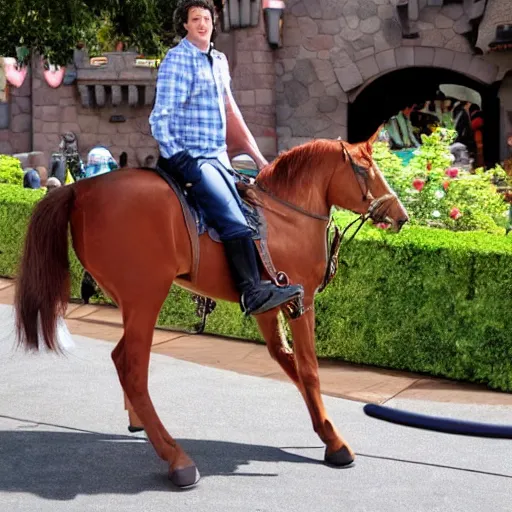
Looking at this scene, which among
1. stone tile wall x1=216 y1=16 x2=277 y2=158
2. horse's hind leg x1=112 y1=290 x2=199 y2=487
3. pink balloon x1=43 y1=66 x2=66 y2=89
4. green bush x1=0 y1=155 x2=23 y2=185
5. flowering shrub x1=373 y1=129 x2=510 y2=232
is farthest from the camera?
pink balloon x1=43 y1=66 x2=66 y2=89

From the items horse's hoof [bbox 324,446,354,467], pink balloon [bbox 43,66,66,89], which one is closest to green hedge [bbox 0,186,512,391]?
horse's hoof [bbox 324,446,354,467]

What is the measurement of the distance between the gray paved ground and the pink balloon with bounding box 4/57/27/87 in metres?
13.9

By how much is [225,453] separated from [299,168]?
162 centimetres

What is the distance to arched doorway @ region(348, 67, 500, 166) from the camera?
61.4 feet

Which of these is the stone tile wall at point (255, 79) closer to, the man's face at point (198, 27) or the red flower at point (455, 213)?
the red flower at point (455, 213)

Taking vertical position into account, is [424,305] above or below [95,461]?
above

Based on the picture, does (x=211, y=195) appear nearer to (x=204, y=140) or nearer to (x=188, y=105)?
(x=204, y=140)

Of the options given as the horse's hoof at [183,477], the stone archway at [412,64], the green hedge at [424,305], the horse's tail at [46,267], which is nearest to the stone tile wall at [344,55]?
the stone archway at [412,64]

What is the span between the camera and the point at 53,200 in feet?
18.5

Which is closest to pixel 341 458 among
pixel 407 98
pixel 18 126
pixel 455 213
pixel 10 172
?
pixel 455 213

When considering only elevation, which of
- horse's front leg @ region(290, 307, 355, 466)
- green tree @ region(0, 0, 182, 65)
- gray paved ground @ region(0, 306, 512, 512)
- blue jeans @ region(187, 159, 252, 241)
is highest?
green tree @ region(0, 0, 182, 65)

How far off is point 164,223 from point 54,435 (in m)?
1.54

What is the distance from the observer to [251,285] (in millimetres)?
5656

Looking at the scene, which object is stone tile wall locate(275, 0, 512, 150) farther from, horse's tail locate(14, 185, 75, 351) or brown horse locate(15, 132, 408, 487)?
horse's tail locate(14, 185, 75, 351)
